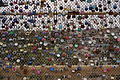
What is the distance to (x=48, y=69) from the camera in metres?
7.08

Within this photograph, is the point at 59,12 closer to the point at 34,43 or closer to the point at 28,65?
the point at 34,43

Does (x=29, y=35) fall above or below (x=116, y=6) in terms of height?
below

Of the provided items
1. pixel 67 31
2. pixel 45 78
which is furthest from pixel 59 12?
pixel 45 78

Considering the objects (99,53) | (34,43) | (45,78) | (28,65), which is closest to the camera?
(45,78)

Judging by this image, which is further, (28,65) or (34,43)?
(34,43)

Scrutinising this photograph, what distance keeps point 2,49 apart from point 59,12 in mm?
2310

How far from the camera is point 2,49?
807 cm

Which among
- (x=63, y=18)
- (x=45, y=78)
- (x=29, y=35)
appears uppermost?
(x=63, y=18)

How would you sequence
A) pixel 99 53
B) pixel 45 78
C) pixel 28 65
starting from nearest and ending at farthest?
pixel 45 78 < pixel 28 65 < pixel 99 53

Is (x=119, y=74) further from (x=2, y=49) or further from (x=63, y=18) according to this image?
(x=2, y=49)

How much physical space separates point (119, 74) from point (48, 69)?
6.83 feet

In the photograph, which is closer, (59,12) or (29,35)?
(59,12)

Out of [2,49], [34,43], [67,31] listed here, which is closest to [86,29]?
[67,31]

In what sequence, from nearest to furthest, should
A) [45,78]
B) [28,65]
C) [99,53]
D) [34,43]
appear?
[45,78] < [28,65] < [99,53] < [34,43]
